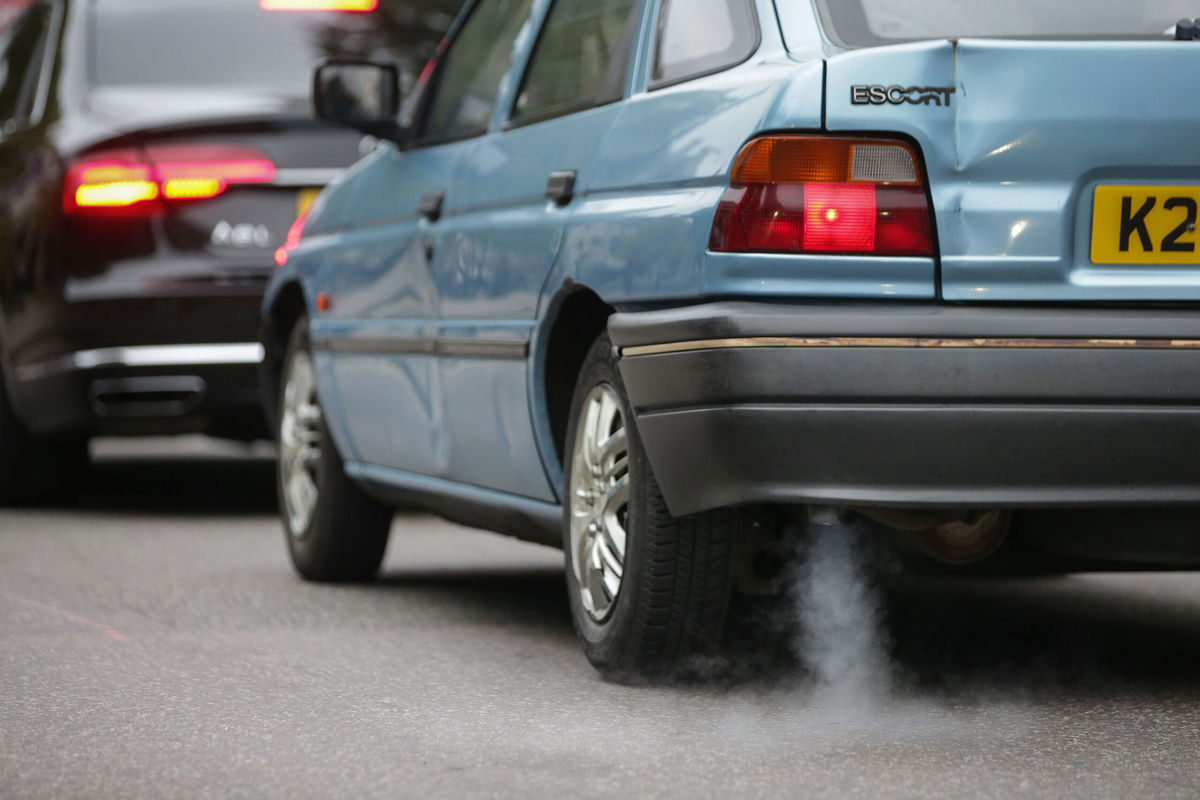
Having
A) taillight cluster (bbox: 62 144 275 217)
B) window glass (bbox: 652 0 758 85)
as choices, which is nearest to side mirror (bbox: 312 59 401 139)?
window glass (bbox: 652 0 758 85)

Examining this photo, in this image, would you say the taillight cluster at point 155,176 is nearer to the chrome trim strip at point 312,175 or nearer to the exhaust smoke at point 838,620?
the chrome trim strip at point 312,175

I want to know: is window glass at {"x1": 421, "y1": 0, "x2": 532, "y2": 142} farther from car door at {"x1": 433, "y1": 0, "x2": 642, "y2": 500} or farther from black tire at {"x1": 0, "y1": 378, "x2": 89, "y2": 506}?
black tire at {"x1": 0, "y1": 378, "x2": 89, "y2": 506}


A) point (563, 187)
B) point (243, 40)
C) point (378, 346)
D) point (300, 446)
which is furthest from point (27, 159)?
point (563, 187)

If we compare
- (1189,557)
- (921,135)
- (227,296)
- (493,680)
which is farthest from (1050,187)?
(227,296)

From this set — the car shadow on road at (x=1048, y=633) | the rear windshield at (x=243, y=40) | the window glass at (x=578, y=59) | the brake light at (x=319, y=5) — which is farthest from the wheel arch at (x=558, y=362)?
the brake light at (x=319, y=5)

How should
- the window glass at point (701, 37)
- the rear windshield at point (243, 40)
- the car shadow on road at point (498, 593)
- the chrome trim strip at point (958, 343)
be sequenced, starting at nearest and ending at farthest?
1. the chrome trim strip at point (958, 343)
2. the window glass at point (701, 37)
3. the car shadow on road at point (498, 593)
4. the rear windshield at point (243, 40)

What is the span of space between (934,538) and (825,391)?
911mm

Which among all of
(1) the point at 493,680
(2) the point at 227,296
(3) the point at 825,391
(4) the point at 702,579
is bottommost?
(2) the point at 227,296

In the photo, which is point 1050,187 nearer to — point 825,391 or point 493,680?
point 825,391

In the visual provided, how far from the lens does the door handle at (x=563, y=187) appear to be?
4.81 m

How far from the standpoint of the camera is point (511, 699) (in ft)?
15.0

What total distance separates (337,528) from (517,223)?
1790 mm

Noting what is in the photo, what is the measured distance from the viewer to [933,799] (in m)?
3.60

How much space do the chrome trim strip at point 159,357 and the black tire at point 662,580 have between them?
388 centimetres
